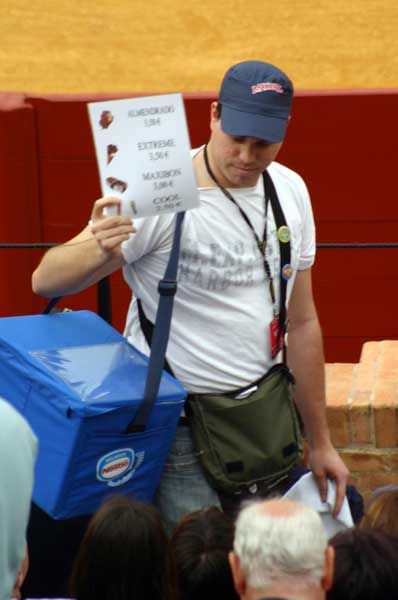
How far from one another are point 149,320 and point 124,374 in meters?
0.19

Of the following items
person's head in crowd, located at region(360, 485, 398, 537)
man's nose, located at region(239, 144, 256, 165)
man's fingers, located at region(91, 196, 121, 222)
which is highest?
man's nose, located at region(239, 144, 256, 165)

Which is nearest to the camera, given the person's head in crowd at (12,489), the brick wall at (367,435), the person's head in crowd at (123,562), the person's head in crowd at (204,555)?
the person's head in crowd at (12,489)

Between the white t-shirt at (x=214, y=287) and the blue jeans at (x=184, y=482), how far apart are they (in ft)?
0.47

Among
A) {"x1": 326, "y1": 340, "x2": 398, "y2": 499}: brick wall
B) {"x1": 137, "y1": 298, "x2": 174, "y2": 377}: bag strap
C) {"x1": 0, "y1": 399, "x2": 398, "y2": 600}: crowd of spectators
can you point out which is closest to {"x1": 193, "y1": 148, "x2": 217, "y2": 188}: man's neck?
{"x1": 137, "y1": 298, "x2": 174, "y2": 377}: bag strap

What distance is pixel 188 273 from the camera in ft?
10.2

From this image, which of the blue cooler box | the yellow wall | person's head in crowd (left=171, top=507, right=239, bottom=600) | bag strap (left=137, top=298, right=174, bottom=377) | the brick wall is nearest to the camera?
person's head in crowd (left=171, top=507, right=239, bottom=600)

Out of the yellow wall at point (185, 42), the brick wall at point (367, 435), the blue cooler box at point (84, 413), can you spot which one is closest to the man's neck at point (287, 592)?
the blue cooler box at point (84, 413)

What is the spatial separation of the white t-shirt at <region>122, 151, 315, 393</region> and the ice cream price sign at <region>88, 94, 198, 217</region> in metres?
0.10

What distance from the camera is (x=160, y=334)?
3.01 m

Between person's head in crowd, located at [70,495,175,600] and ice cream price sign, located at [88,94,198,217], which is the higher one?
ice cream price sign, located at [88,94,198,217]

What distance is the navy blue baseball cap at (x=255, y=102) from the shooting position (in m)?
3.09

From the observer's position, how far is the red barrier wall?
8.27m

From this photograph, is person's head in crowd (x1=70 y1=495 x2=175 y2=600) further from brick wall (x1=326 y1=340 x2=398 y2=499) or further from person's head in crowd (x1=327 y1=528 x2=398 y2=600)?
brick wall (x1=326 y1=340 x2=398 y2=499)

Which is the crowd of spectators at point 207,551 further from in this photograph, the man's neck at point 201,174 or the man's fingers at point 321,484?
the man's neck at point 201,174
